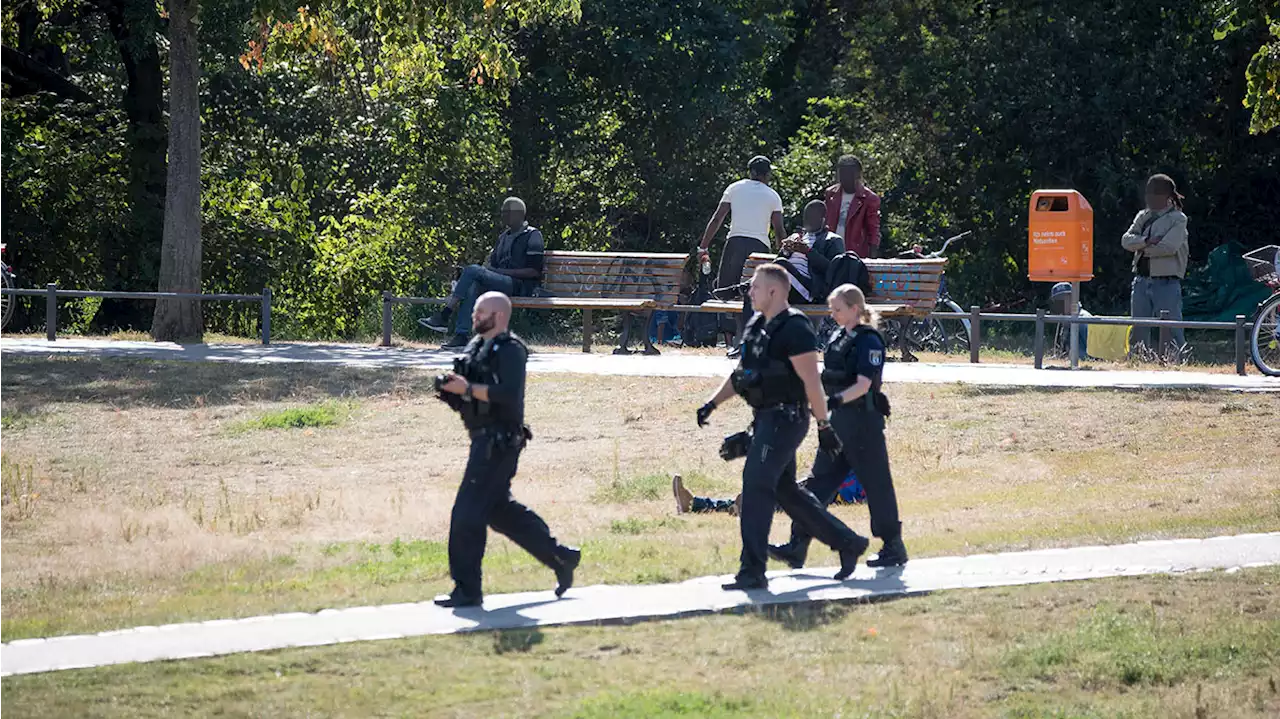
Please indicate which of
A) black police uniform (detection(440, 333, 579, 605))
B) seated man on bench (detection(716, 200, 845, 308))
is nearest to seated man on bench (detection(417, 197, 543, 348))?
seated man on bench (detection(716, 200, 845, 308))

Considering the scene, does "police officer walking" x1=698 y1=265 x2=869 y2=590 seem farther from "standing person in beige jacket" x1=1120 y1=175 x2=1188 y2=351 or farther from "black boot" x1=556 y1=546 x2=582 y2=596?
"standing person in beige jacket" x1=1120 y1=175 x2=1188 y2=351

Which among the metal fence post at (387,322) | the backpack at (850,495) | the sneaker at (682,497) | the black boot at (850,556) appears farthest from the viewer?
the metal fence post at (387,322)

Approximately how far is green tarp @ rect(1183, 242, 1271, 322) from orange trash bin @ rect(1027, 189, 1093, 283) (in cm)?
666

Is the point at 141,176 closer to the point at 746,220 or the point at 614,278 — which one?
the point at 614,278

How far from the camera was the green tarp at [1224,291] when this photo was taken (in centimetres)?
2602

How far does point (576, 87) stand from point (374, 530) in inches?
740

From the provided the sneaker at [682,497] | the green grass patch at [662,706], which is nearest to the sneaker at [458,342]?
the sneaker at [682,497]

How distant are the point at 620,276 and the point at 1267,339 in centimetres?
724

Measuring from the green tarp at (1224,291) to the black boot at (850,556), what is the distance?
17.3m

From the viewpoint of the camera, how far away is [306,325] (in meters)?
29.7

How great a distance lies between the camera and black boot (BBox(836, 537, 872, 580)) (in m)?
9.95

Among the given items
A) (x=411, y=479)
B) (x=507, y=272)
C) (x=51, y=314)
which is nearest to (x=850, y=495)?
(x=411, y=479)

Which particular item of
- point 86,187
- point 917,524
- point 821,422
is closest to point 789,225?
point 86,187

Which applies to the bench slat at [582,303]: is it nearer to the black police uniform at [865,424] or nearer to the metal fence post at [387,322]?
the metal fence post at [387,322]
